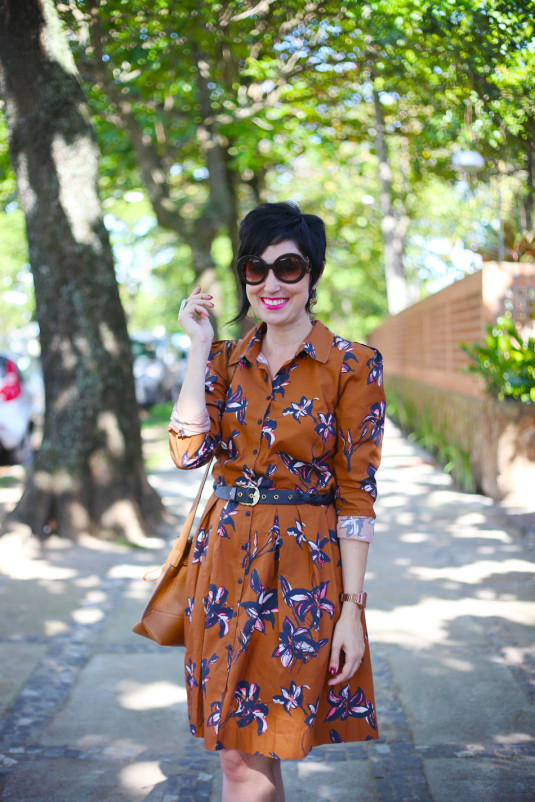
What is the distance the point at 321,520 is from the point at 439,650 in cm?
230

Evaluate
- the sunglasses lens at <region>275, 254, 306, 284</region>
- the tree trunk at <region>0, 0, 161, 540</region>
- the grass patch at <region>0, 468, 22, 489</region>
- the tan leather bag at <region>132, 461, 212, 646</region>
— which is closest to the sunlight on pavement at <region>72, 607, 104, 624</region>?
the tree trunk at <region>0, 0, 161, 540</region>

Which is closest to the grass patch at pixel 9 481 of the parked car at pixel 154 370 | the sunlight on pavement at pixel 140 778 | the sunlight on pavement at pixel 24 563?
the sunlight on pavement at pixel 24 563

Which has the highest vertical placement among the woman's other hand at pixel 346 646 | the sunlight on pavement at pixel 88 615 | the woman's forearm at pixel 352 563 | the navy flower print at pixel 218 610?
the woman's forearm at pixel 352 563

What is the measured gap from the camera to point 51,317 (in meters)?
6.71

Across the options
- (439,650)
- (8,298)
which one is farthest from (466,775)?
(8,298)

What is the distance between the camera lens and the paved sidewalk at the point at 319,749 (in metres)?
3.20

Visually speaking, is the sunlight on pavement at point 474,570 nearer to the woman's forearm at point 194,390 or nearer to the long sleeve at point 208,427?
the long sleeve at point 208,427

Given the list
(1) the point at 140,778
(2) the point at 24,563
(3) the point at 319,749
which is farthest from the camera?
(2) the point at 24,563

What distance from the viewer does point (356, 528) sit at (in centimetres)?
241

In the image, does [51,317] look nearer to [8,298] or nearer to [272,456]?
[272,456]

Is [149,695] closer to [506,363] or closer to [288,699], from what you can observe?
[288,699]

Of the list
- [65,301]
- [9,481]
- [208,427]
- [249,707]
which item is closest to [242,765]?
[249,707]

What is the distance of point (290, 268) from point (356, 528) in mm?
747

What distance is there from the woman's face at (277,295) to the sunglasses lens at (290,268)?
0.6 inches
